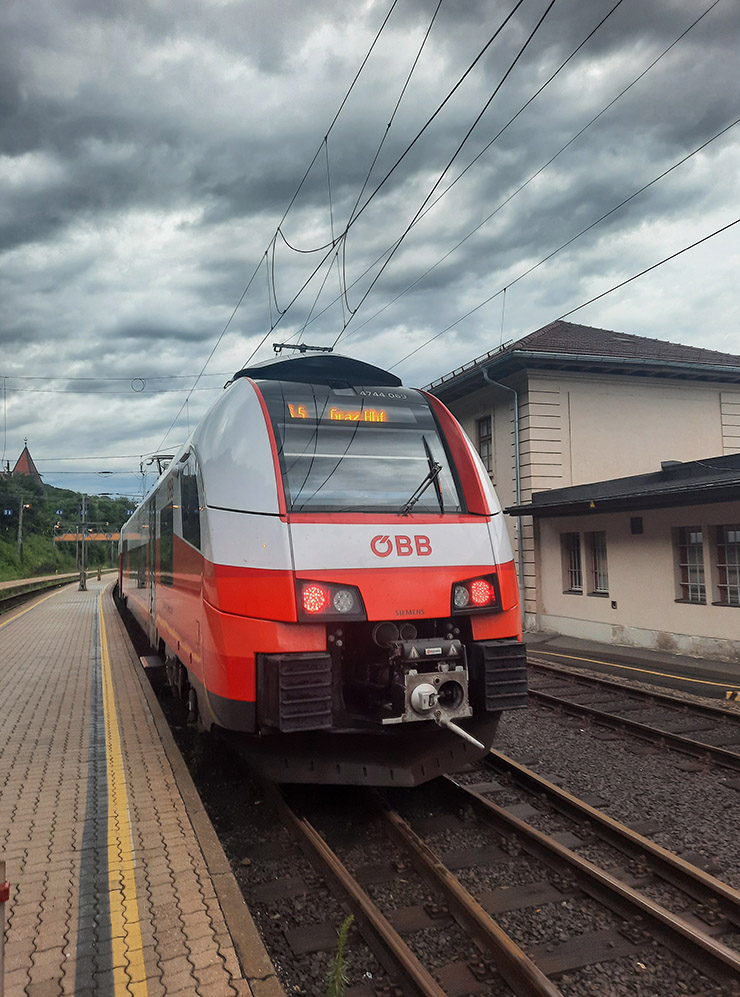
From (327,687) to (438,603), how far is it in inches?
38.8

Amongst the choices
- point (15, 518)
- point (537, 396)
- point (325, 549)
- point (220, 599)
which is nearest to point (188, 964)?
point (220, 599)

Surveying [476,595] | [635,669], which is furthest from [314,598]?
[635,669]

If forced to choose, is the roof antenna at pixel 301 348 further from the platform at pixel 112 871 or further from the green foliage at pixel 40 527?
the green foliage at pixel 40 527

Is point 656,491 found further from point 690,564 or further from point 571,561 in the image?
point 571,561

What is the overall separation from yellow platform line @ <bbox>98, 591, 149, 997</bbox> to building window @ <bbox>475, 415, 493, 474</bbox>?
49.6ft

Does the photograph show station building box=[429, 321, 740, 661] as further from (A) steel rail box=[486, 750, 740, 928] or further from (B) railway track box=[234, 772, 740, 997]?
(B) railway track box=[234, 772, 740, 997]

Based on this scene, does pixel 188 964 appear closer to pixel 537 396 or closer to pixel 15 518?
pixel 537 396

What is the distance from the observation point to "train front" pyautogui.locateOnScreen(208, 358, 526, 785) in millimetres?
4570

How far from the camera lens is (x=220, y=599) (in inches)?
188

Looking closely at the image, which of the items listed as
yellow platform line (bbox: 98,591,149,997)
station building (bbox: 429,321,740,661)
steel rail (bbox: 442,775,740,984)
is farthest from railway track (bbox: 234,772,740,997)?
station building (bbox: 429,321,740,661)

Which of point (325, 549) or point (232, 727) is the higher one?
point (325, 549)

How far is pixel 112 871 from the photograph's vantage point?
4.21m

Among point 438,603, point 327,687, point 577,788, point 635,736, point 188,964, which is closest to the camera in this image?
point 188,964

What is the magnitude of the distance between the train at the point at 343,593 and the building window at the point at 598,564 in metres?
11.5
